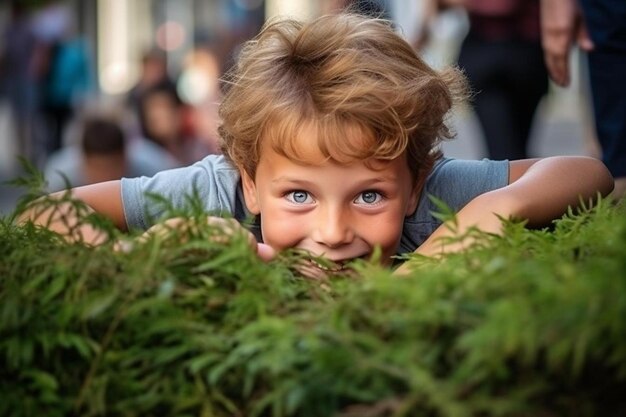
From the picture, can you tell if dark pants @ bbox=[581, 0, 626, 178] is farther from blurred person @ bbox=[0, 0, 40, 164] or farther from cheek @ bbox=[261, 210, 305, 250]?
blurred person @ bbox=[0, 0, 40, 164]

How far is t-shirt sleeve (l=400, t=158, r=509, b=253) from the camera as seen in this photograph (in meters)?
3.43

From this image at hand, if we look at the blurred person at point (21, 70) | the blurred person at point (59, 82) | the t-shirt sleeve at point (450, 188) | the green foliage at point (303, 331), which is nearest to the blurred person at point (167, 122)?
the blurred person at point (59, 82)

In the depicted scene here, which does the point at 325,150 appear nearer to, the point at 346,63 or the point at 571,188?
the point at 346,63

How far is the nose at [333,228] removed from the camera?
302 cm

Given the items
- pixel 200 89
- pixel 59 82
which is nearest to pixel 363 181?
pixel 59 82

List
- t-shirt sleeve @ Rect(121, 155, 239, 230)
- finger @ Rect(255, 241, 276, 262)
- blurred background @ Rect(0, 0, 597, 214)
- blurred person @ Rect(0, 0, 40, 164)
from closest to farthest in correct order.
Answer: finger @ Rect(255, 241, 276, 262)
t-shirt sleeve @ Rect(121, 155, 239, 230)
blurred background @ Rect(0, 0, 597, 214)
blurred person @ Rect(0, 0, 40, 164)

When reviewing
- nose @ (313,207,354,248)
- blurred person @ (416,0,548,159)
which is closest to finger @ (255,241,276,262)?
nose @ (313,207,354,248)

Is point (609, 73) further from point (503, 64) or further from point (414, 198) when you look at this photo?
point (503, 64)

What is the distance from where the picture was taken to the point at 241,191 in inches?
139

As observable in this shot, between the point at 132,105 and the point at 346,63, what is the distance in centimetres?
1033

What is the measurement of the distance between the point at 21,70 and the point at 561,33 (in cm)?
1172

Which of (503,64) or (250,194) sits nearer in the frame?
(250,194)

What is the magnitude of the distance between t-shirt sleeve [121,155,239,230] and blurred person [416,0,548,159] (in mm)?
3702

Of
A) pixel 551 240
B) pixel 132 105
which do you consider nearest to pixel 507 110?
pixel 551 240
